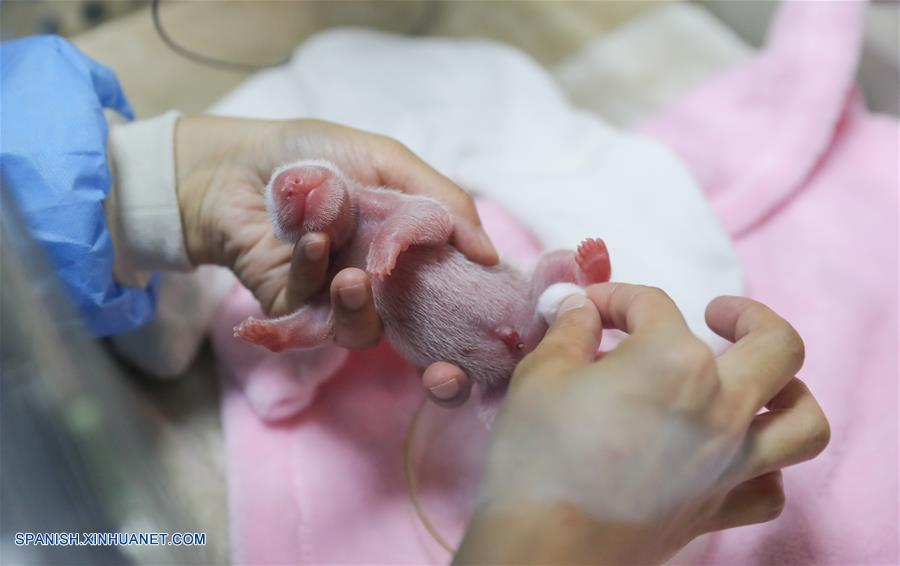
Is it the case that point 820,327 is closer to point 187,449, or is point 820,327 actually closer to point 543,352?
point 543,352

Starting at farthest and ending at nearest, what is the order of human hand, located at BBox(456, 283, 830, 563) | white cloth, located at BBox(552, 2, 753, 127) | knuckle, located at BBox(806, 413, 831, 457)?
1. white cloth, located at BBox(552, 2, 753, 127)
2. knuckle, located at BBox(806, 413, 831, 457)
3. human hand, located at BBox(456, 283, 830, 563)

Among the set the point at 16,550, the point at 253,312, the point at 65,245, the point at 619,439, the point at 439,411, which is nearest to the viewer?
the point at 619,439

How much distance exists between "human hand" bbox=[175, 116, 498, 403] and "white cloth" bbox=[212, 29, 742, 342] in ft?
0.59

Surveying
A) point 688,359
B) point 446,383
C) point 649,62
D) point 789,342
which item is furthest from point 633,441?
point 649,62

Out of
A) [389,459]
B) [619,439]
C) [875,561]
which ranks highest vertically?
[619,439]

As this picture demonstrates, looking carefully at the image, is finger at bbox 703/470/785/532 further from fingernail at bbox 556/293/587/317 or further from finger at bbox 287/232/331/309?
finger at bbox 287/232/331/309

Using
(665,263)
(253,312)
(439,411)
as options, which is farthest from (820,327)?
(253,312)

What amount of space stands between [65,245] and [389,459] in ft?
1.32

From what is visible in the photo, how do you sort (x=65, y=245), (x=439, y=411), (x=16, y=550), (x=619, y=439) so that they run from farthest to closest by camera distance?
(x=439, y=411), (x=65, y=245), (x=16, y=550), (x=619, y=439)

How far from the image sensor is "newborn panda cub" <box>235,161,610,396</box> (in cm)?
73

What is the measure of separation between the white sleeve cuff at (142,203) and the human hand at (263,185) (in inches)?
0.7

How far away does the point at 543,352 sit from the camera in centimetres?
56

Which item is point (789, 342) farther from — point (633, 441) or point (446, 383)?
point (446, 383)

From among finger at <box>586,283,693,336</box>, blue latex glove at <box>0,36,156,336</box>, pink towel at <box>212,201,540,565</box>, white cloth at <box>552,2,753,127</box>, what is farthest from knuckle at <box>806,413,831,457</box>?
white cloth at <box>552,2,753,127</box>
